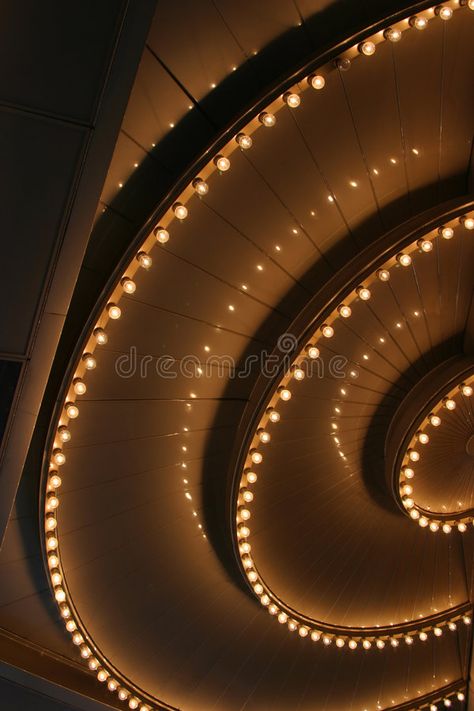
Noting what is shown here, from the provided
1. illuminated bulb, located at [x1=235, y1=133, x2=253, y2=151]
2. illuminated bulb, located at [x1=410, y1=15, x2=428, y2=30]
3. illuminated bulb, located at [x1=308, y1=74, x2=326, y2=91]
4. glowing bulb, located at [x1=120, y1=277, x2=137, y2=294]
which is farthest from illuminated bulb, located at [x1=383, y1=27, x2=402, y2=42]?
glowing bulb, located at [x1=120, y1=277, x2=137, y2=294]

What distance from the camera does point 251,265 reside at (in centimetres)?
500

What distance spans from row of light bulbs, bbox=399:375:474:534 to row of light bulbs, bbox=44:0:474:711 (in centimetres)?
163

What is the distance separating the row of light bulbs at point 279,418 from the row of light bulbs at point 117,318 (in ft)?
0.07

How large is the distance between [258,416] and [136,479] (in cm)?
151

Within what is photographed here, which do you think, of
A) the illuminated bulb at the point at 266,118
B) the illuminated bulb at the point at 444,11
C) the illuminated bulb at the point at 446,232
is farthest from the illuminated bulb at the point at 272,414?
the illuminated bulb at the point at 444,11

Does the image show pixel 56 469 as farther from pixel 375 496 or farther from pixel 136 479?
pixel 375 496

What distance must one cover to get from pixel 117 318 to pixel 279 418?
6.88 feet

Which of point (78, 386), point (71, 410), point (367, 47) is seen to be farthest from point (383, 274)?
point (71, 410)

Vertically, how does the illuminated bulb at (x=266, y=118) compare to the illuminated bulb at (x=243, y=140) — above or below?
above

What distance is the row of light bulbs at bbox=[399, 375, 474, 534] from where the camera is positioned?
19.2 feet

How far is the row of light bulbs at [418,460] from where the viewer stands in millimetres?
5863

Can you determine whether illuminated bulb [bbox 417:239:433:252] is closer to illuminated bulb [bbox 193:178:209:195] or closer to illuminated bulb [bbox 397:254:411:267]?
illuminated bulb [bbox 397:254:411:267]

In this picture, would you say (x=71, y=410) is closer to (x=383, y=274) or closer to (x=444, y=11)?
(x=383, y=274)

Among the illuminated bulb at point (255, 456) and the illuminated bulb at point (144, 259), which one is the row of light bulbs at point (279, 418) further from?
the illuminated bulb at point (144, 259)
